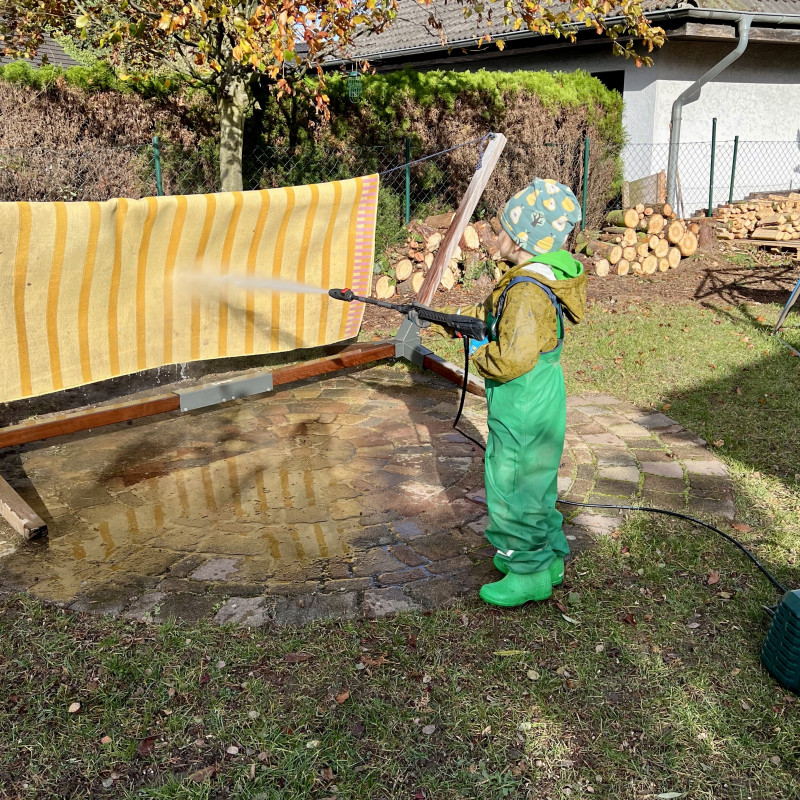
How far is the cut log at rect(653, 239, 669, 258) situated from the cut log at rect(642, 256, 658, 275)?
15 cm

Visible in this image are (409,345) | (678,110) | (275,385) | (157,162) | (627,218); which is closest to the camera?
(275,385)

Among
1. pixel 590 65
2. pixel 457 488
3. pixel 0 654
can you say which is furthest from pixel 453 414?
pixel 590 65

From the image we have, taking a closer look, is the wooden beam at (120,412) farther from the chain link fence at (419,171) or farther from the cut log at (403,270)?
the cut log at (403,270)

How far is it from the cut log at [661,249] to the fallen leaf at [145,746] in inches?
412

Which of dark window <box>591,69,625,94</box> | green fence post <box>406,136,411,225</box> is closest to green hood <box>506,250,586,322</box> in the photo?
green fence post <box>406,136,411,225</box>

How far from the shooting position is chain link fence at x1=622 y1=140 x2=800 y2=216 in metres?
14.0

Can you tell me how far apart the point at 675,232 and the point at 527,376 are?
9464 mm

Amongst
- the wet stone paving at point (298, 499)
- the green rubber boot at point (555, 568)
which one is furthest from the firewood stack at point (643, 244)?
the green rubber boot at point (555, 568)

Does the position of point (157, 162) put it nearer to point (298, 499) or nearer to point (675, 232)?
point (298, 499)

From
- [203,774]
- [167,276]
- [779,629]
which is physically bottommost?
[203,774]

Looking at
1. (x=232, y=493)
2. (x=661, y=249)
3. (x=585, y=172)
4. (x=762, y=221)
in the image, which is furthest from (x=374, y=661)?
(x=762, y=221)

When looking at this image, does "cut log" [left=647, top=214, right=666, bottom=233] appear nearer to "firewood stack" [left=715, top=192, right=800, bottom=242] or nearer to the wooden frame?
"firewood stack" [left=715, top=192, right=800, bottom=242]

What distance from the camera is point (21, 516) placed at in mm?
4152

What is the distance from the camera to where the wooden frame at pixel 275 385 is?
4.27 metres
